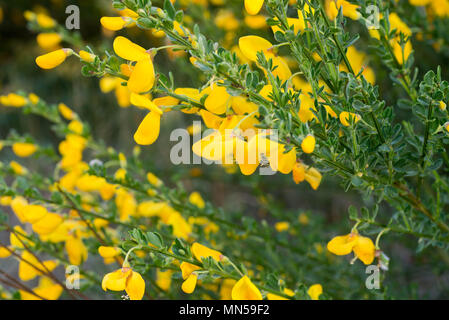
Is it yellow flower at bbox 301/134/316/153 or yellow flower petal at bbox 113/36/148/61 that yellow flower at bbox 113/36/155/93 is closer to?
yellow flower petal at bbox 113/36/148/61

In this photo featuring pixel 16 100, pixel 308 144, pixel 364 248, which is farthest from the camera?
pixel 16 100

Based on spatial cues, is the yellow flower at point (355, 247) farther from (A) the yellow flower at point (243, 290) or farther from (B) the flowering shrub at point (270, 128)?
(A) the yellow flower at point (243, 290)

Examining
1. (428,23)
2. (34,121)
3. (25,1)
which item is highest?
(25,1)

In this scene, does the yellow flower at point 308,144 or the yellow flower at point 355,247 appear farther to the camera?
the yellow flower at point 355,247

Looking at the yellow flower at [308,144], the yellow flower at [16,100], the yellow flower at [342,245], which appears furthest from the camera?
the yellow flower at [16,100]

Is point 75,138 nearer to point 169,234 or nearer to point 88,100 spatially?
point 169,234

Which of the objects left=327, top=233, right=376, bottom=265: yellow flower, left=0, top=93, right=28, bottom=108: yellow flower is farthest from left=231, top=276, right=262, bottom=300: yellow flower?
left=0, top=93, right=28, bottom=108: yellow flower

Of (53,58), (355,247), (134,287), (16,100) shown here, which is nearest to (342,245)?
(355,247)

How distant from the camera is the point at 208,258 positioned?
19.0 inches

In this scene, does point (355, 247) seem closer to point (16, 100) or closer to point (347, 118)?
point (347, 118)

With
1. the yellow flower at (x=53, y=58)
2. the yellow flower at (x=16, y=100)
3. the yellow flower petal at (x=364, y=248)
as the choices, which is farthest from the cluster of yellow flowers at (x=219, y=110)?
the yellow flower at (x=16, y=100)

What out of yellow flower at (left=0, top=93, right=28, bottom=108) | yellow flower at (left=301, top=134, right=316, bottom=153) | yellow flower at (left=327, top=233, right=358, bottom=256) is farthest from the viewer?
yellow flower at (left=0, top=93, right=28, bottom=108)
